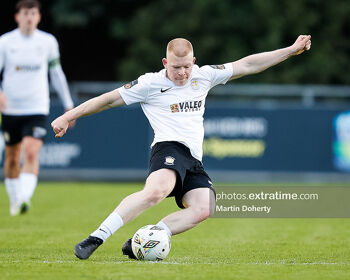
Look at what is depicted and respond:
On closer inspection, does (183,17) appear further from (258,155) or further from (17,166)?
(17,166)

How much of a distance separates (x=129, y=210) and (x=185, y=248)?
1.50 metres

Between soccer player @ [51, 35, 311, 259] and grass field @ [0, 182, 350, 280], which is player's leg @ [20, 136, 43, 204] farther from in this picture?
soccer player @ [51, 35, 311, 259]

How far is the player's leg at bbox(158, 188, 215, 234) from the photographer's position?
7.09 m

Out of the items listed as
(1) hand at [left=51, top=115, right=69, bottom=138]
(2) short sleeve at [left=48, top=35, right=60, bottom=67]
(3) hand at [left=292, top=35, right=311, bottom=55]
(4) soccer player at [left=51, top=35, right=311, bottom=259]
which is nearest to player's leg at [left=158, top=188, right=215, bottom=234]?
(4) soccer player at [left=51, top=35, right=311, bottom=259]

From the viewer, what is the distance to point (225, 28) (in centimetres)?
2670

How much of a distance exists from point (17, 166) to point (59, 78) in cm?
135

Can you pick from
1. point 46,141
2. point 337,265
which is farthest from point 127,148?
point 337,265

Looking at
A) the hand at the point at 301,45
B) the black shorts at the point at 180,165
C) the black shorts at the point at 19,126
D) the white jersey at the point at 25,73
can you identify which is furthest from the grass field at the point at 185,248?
the hand at the point at 301,45

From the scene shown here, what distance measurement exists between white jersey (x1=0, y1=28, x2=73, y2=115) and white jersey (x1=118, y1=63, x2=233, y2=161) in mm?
3904

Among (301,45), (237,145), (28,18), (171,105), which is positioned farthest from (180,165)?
(237,145)

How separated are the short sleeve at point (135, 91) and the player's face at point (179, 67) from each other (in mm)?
244

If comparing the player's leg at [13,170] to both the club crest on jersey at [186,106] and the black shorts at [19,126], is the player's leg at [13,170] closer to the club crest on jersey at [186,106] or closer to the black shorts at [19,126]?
the black shorts at [19,126]

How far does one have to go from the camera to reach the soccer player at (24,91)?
10.7 meters

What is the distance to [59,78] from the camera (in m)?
11.2
